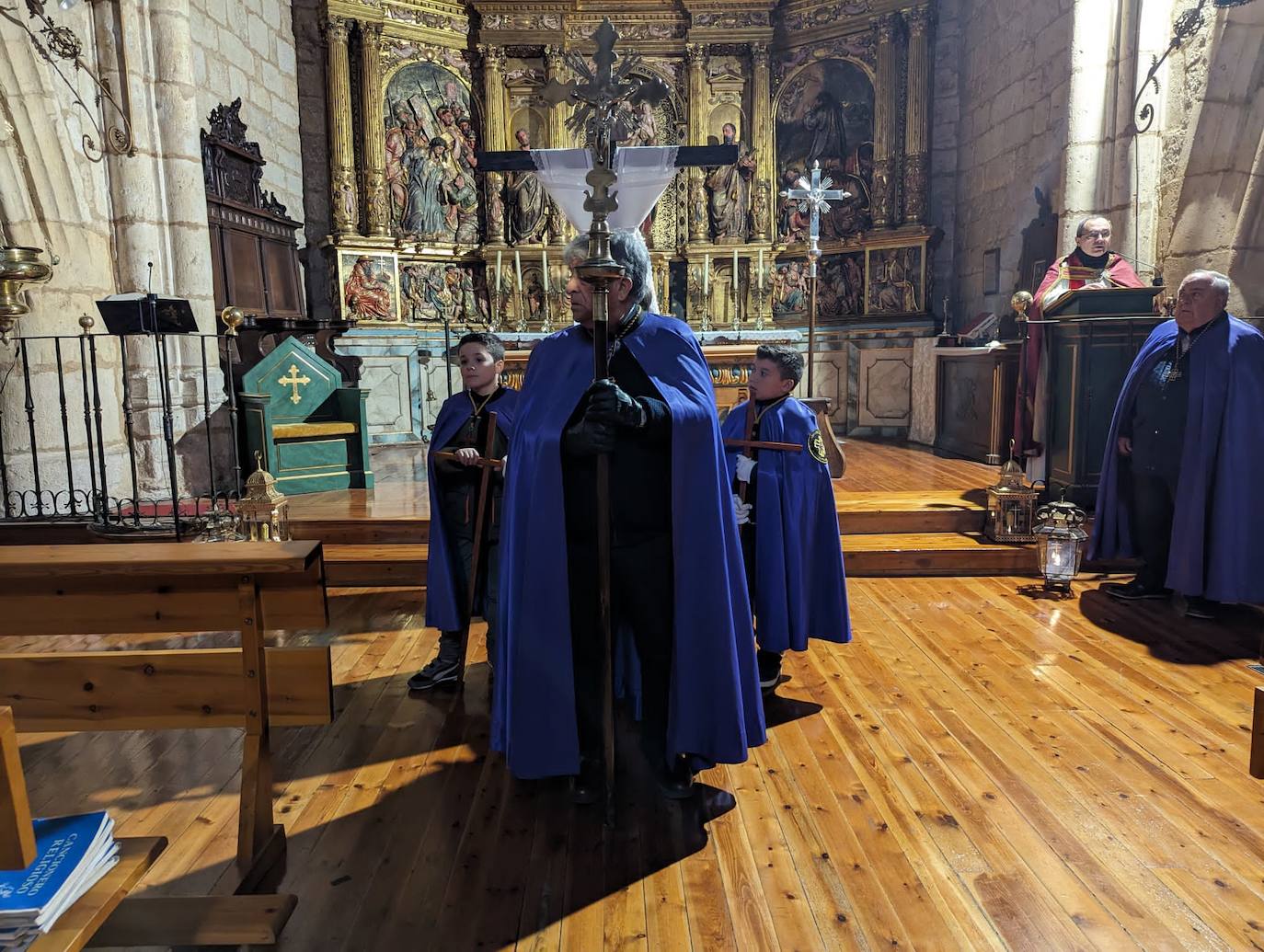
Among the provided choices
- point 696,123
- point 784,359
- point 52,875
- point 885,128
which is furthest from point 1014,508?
point 696,123

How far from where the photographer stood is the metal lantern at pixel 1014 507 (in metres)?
5.73

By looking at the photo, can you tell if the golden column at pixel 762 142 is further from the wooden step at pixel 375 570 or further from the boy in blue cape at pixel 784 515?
the boy in blue cape at pixel 784 515

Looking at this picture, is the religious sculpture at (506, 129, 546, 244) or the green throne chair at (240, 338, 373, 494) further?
the religious sculpture at (506, 129, 546, 244)

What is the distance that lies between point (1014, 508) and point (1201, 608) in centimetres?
134

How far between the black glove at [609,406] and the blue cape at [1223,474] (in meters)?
3.64

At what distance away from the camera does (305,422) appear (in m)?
7.57

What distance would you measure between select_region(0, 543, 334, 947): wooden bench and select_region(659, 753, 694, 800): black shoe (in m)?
1.13

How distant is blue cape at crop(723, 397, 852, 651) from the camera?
11.8 feet

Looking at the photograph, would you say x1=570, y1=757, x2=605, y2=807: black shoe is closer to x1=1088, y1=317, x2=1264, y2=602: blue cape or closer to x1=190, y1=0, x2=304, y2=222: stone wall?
x1=1088, y1=317, x2=1264, y2=602: blue cape

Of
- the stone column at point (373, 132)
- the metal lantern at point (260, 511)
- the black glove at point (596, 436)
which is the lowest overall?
the metal lantern at point (260, 511)

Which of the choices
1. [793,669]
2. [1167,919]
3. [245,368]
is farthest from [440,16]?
[1167,919]

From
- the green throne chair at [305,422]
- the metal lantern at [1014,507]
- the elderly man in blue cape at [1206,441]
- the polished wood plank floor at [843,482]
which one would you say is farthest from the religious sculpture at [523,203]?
the elderly man in blue cape at [1206,441]

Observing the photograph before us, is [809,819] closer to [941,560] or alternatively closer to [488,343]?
[488,343]

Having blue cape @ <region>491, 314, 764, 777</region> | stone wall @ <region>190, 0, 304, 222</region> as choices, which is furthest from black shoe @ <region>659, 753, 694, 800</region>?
stone wall @ <region>190, 0, 304, 222</region>
